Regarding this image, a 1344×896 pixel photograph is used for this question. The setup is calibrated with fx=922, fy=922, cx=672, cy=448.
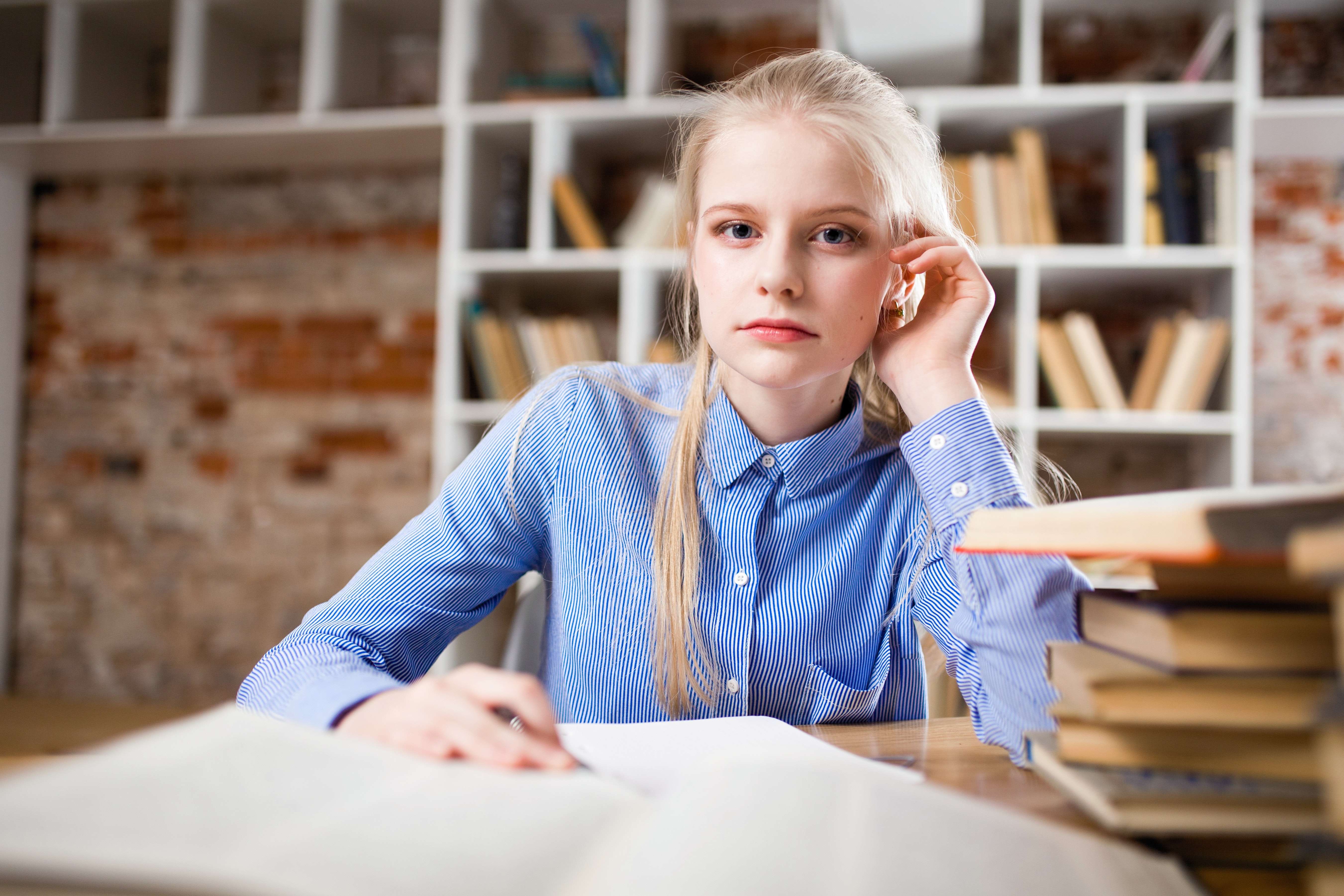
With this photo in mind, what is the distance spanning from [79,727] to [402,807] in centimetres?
307

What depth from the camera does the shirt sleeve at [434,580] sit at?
2.39 ft

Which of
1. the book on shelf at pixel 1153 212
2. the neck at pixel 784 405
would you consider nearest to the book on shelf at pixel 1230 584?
the neck at pixel 784 405

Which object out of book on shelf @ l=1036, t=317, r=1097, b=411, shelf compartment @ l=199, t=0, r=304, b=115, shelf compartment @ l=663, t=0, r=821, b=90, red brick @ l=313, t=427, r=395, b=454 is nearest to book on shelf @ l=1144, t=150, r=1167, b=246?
book on shelf @ l=1036, t=317, r=1097, b=411

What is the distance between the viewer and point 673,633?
1.01 m

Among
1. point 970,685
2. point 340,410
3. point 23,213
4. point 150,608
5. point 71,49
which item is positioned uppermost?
point 71,49

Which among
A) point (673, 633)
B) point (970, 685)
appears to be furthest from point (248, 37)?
point (970, 685)

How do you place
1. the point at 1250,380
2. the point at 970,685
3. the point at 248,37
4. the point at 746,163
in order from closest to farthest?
1. the point at 970,685
2. the point at 746,163
3. the point at 1250,380
4. the point at 248,37

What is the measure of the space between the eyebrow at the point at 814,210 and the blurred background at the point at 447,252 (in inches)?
48.2

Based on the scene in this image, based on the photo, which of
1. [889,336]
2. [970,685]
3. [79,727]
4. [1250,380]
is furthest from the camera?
[79,727]

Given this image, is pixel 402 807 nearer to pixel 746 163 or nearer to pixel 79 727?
pixel 746 163

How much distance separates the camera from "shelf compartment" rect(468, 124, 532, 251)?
2646 millimetres

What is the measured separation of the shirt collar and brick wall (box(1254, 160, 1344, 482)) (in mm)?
2162

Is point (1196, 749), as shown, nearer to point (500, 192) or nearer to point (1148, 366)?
point (1148, 366)

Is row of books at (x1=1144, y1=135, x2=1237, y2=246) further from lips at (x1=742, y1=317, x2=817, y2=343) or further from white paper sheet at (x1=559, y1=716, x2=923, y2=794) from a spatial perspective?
white paper sheet at (x1=559, y1=716, x2=923, y2=794)
